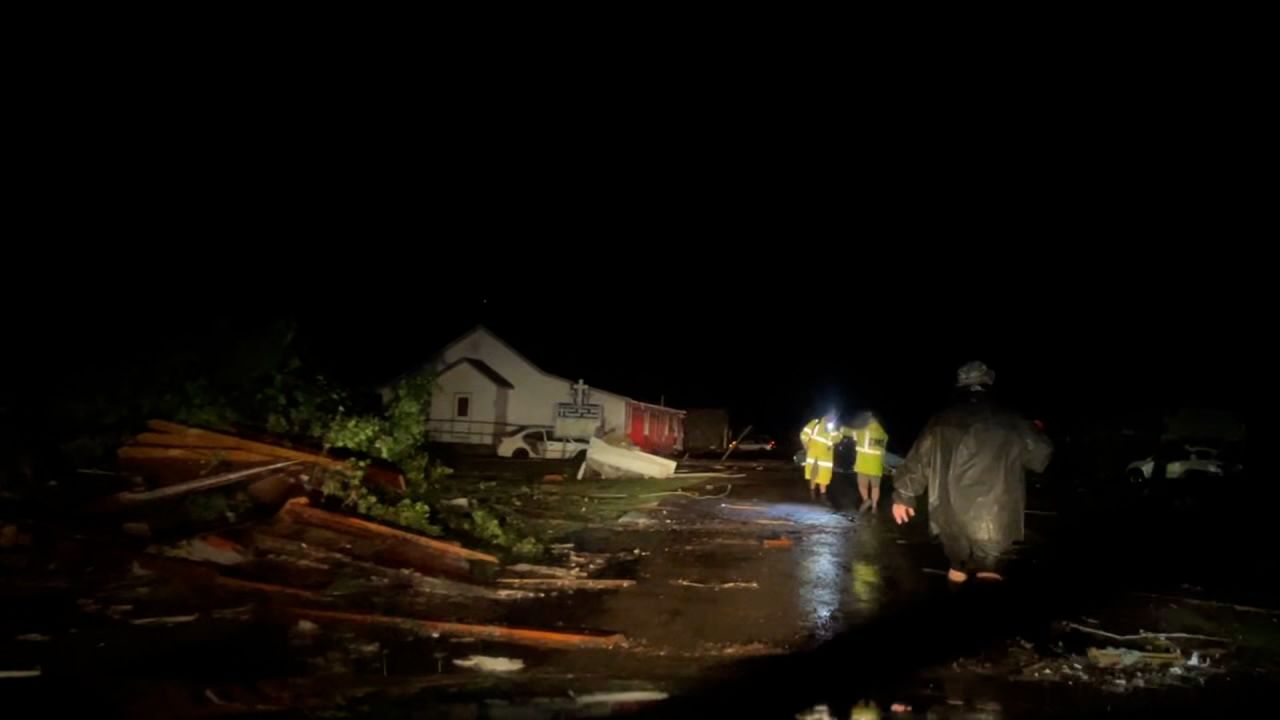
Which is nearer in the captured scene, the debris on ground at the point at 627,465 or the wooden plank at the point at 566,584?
the wooden plank at the point at 566,584

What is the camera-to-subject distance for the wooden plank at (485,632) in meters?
6.04

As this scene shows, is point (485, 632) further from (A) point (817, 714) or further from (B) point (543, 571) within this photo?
(A) point (817, 714)

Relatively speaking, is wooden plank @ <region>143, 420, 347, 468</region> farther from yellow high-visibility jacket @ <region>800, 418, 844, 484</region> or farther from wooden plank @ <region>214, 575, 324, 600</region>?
yellow high-visibility jacket @ <region>800, 418, 844, 484</region>

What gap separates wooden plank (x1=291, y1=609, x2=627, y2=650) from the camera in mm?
6043

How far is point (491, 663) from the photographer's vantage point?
5543mm

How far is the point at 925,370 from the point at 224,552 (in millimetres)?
101682

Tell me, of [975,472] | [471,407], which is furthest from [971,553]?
[471,407]

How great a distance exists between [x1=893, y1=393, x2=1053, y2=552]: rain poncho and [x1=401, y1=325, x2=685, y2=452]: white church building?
99.0 feet

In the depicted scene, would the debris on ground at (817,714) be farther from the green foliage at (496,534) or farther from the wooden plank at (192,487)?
the wooden plank at (192,487)

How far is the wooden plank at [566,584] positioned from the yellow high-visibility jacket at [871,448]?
7.25m

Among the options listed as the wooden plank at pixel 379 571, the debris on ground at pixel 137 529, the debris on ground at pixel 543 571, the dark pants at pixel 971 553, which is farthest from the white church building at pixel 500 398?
the dark pants at pixel 971 553

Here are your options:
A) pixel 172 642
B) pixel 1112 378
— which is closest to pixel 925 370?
pixel 1112 378

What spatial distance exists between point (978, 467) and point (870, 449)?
7.64m

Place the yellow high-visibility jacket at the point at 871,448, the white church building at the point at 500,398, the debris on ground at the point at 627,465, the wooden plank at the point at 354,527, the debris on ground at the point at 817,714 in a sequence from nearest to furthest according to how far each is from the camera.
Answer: the debris on ground at the point at 817,714 → the wooden plank at the point at 354,527 → the yellow high-visibility jacket at the point at 871,448 → the debris on ground at the point at 627,465 → the white church building at the point at 500,398
